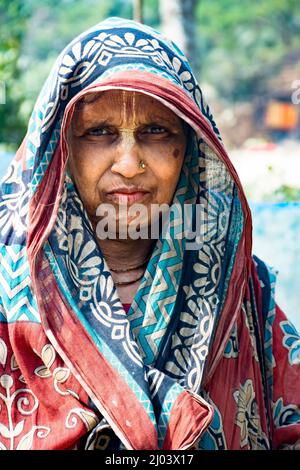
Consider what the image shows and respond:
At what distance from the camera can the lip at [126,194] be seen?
81.3 inches

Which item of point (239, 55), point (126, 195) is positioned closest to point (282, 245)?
point (126, 195)

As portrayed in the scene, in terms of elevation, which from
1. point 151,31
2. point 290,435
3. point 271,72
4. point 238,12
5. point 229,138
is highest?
point 238,12

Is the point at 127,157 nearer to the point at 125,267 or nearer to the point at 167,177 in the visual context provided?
the point at 167,177

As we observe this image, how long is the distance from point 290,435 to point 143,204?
0.76 meters

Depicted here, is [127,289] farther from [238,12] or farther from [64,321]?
[238,12]

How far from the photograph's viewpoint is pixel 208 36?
2519 centimetres

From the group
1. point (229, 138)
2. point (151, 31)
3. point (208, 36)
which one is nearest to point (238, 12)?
point (208, 36)

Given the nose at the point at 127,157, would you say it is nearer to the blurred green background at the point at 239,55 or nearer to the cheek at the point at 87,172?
the cheek at the point at 87,172

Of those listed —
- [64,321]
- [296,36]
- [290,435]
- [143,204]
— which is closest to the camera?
[64,321]

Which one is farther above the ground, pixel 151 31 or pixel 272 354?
pixel 151 31

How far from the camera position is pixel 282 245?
10.5ft

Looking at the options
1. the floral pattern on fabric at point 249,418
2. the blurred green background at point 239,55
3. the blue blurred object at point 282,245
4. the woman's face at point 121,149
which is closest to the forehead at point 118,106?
the woman's face at point 121,149

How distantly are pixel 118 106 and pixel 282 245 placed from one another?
4.42 ft

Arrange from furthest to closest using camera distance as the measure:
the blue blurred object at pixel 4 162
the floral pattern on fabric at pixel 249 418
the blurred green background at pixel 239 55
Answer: the blurred green background at pixel 239 55 < the blue blurred object at pixel 4 162 < the floral pattern on fabric at pixel 249 418
